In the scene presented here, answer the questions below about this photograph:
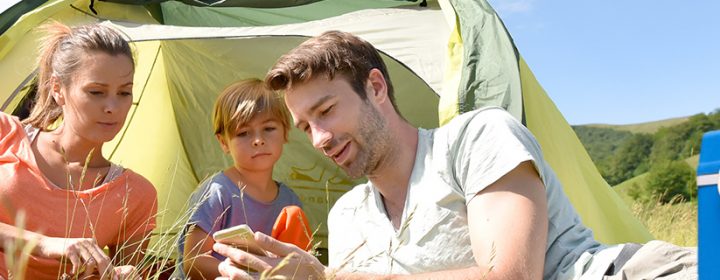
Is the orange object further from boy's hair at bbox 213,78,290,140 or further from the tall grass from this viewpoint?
the tall grass

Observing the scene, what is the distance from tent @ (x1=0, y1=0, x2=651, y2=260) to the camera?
2689 millimetres

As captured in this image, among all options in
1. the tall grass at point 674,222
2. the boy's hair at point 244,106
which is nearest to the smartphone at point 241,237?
the boy's hair at point 244,106

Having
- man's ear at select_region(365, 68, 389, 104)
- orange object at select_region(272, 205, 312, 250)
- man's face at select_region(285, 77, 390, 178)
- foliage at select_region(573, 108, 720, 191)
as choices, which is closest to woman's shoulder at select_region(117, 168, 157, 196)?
orange object at select_region(272, 205, 312, 250)

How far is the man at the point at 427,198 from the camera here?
1.65 meters

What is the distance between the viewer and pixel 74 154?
244 cm

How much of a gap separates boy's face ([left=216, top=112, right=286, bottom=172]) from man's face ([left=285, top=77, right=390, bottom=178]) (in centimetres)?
98

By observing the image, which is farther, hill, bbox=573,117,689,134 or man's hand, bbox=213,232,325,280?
hill, bbox=573,117,689,134

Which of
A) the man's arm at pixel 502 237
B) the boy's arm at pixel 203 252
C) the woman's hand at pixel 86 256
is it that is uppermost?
the man's arm at pixel 502 237

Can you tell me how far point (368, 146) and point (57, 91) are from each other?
43.3 inches

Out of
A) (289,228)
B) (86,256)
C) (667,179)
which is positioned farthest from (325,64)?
(667,179)

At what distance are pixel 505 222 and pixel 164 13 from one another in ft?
9.70

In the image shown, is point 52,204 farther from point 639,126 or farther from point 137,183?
point 639,126

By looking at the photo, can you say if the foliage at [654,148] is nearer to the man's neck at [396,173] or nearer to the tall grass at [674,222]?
the tall grass at [674,222]

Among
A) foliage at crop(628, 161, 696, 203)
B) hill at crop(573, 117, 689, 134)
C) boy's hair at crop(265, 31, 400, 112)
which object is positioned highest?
boy's hair at crop(265, 31, 400, 112)
